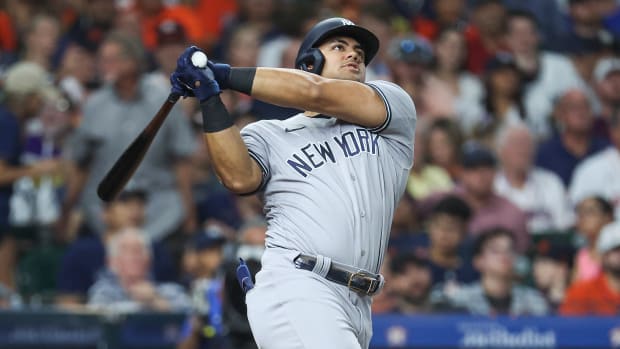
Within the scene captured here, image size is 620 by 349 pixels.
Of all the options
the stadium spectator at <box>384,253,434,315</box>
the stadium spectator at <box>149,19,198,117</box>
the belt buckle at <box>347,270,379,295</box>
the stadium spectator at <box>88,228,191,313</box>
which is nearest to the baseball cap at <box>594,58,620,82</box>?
the stadium spectator at <box>384,253,434,315</box>

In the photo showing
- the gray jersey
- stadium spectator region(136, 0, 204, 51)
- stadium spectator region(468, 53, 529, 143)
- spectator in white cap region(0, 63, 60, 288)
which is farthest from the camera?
stadium spectator region(136, 0, 204, 51)

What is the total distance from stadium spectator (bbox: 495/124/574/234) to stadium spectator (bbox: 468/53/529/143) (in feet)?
1.92

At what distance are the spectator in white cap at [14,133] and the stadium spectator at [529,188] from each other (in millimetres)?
3221

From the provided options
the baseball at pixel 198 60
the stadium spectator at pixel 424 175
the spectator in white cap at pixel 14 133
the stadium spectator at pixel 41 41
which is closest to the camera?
the baseball at pixel 198 60

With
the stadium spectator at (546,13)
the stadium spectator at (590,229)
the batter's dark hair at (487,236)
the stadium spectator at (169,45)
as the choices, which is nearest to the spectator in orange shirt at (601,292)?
the stadium spectator at (590,229)

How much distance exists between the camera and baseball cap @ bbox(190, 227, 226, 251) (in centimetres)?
758

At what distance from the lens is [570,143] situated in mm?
8992

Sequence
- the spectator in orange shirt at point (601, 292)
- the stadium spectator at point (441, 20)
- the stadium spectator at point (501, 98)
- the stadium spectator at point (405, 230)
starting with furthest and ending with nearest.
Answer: the stadium spectator at point (441, 20), the stadium spectator at point (501, 98), the stadium spectator at point (405, 230), the spectator in orange shirt at point (601, 292)

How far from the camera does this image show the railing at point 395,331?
22.6 feet

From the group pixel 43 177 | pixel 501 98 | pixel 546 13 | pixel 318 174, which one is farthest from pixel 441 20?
pixel 318 174

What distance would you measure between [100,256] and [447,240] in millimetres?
2261

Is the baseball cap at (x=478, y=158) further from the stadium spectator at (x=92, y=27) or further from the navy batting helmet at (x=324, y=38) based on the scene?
the navy batting helmet at (x=324, y=38)

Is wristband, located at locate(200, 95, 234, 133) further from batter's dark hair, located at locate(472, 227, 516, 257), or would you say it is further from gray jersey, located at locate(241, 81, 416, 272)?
batter's dark hair, located at locate(472, 227, 516, 257)

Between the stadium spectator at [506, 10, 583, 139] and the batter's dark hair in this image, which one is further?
the stadium spectator at [506, 10, 583, 139]
